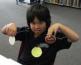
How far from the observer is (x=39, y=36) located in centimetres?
125

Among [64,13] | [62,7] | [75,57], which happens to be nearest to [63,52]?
[75,57]

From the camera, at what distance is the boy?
1.18 meters

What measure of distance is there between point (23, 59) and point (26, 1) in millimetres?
2146

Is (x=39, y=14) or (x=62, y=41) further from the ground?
(x=39, y=14)

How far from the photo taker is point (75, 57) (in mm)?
2375

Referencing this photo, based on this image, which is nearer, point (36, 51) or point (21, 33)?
point (36, 51)

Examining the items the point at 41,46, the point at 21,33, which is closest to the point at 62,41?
the point at 41,46

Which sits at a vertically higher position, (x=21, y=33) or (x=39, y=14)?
(x=39, y=14)

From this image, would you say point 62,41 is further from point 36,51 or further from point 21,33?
point 21,33

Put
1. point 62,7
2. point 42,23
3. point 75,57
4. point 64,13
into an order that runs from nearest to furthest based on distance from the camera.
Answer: point 42,23 → point 75,57 → point 64,13 → point 62,7

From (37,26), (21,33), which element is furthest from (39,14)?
(21,33)

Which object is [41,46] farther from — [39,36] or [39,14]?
[39,14]

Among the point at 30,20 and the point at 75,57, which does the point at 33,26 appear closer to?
the point at 30,20

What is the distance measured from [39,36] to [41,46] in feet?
0.21
